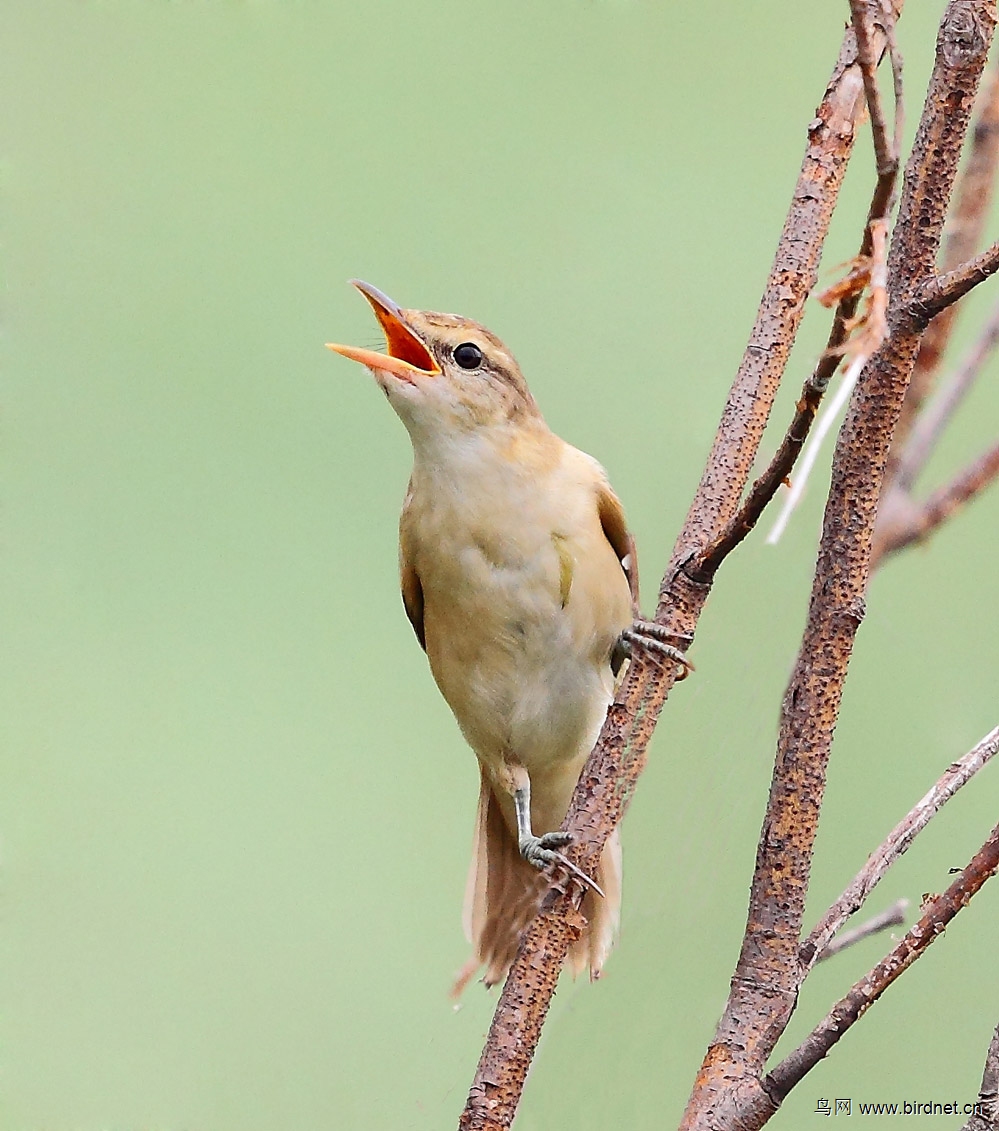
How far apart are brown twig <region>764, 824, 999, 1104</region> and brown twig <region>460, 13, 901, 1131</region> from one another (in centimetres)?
29

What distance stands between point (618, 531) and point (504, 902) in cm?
52

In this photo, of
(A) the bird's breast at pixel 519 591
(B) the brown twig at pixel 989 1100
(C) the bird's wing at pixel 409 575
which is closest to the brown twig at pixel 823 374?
(B) the brown twig at pixel 989 1100

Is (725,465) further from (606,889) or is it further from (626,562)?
(606,889)

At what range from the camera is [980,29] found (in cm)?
94

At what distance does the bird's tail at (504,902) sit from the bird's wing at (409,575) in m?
0.26

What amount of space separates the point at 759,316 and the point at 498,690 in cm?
73

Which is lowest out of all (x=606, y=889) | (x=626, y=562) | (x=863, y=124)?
(x=606, y=889)

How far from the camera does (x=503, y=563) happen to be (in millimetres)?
1646

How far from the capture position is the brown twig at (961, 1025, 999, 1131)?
2.57ft

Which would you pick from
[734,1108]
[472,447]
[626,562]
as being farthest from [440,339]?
[734,1108]

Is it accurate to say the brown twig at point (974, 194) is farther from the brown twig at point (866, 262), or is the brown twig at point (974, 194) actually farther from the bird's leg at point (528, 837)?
the bird's leg at point (528, 837)

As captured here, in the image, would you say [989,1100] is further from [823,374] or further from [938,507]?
[938,507]

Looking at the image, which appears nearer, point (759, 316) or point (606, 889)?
point (759, 316)

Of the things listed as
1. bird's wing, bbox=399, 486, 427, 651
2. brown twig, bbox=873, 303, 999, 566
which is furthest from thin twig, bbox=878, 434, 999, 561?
bird's wing, bbox=399, 486, 427, 651
